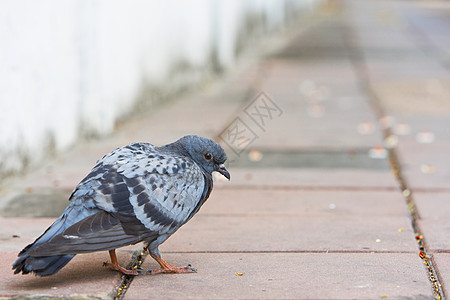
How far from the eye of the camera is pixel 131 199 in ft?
12.2

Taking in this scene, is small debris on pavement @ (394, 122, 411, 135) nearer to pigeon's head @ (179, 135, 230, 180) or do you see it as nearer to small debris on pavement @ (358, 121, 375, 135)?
small debris on pavement @ (358, 121, 375, 135)

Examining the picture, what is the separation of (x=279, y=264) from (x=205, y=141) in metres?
0.77

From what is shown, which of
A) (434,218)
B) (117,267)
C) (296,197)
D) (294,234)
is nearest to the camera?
(117,267)

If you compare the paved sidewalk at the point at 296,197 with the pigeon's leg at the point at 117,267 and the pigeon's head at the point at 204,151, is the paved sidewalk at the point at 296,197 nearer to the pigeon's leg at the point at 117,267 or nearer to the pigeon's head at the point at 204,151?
the pigeon's leg at the point at 117,267

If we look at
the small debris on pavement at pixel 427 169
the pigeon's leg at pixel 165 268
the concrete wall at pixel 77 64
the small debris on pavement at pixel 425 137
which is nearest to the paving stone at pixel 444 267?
the pigeon's leg at pixel 165 268

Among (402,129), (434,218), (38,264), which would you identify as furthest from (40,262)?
(402,129)

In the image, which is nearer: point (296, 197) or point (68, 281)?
point (68, 281)

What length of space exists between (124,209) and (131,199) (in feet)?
0.19

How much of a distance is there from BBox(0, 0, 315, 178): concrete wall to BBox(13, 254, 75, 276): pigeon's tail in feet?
8.05

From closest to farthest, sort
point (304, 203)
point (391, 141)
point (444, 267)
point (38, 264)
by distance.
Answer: point (38, 264)
point (444, 267)
point (304, 203)
point (391, 141)

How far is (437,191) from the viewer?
5879mm

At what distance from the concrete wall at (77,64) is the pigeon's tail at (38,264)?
2455 mm

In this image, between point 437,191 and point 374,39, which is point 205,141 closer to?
point 437,191

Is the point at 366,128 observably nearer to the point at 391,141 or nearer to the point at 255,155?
the point at 391,141
